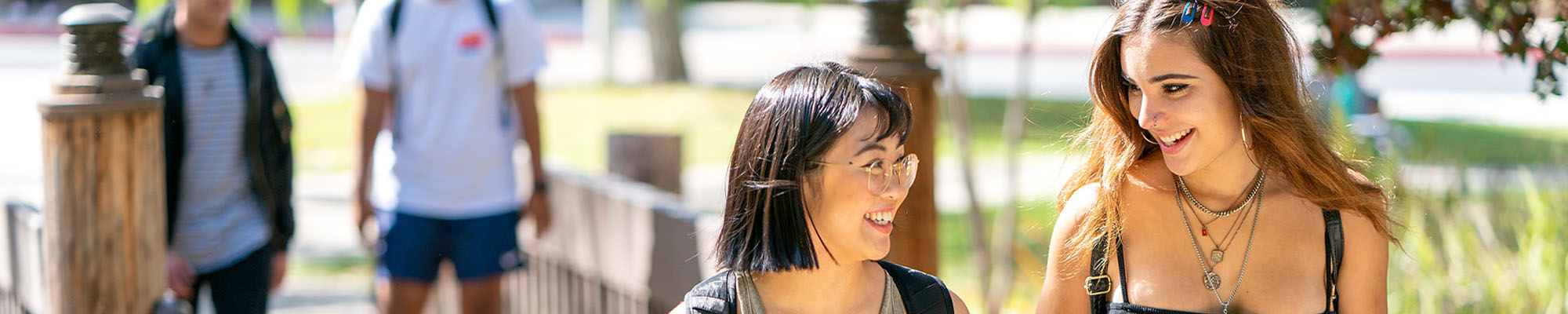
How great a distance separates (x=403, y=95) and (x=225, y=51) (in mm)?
581

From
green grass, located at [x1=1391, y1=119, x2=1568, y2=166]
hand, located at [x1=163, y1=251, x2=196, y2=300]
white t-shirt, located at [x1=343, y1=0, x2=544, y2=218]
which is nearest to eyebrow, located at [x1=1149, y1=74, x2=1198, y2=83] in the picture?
white t-shirt, located at [x1=343, y1=0, x2=544, y2=218]

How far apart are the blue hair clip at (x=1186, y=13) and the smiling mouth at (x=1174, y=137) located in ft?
0.54

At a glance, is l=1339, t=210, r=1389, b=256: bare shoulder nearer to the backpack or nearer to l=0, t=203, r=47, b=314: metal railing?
the backpack

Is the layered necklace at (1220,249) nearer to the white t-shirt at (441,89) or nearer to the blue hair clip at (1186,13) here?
the blue hair clip at (1186,13)

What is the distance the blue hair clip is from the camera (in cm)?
222

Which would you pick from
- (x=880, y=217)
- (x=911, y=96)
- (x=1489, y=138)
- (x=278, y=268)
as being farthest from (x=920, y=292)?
(x=1489, y=138)

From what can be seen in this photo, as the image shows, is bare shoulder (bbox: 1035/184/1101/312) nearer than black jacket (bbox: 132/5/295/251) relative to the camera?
Yes

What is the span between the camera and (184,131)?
3904 mm

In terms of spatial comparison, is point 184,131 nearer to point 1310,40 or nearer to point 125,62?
point 125,62

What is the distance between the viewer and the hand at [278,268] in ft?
13.6

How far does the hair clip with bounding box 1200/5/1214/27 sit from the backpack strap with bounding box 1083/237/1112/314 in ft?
1.36

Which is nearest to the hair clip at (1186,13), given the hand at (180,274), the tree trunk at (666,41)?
the hand at (180,274)

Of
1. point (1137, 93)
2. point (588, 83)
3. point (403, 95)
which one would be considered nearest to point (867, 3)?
point (1137, 93)

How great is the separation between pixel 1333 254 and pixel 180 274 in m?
2.94
